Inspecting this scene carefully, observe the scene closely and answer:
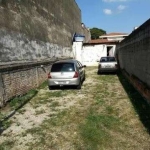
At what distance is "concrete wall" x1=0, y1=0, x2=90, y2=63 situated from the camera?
34.9 ft

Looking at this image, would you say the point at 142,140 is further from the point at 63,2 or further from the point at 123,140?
the point at 63,2

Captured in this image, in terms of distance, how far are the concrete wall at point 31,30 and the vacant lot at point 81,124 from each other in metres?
3.04

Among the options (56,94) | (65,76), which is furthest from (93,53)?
(56,94)

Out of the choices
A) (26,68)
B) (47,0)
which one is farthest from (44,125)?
(47,0)

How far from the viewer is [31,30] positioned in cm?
1401

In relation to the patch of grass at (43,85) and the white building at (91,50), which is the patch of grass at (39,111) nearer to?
the patch of grass at (43,85)

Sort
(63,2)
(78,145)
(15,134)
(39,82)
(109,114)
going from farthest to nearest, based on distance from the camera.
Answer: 1. (63,2)
2. (39,82)
3. (109,114)
4. (15,134)
5. (78,145)

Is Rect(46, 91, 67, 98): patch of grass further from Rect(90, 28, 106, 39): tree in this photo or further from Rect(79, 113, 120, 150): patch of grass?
Rect(90, 28, 106, 39): tree

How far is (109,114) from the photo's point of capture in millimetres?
7828

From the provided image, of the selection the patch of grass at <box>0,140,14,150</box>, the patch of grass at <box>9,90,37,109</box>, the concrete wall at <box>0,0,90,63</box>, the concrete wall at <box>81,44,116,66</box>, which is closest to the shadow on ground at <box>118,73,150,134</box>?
the patch of grass at <box>0,140,14,150</box>

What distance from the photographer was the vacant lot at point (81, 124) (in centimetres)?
555

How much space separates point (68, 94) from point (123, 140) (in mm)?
6053

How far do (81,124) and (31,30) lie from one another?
8.78 metres

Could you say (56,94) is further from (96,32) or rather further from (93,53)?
(96,32)
